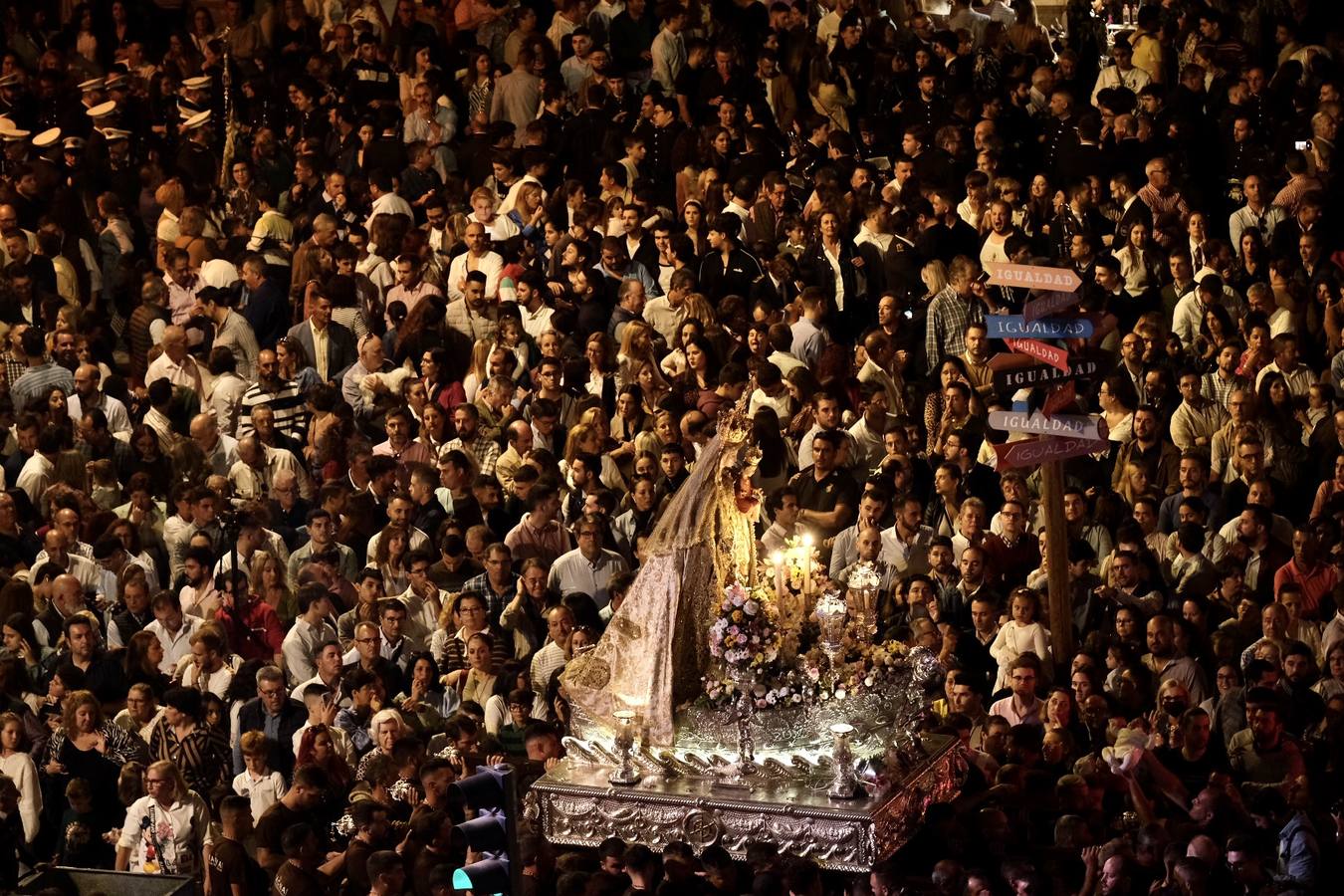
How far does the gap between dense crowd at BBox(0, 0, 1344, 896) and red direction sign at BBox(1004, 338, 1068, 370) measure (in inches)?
6.7

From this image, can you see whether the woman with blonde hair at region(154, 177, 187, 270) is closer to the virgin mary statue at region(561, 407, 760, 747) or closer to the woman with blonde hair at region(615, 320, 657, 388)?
the woman with blonde hair at region(615, 320, 657, 388)

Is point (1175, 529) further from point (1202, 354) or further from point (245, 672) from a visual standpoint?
point (245, 672)

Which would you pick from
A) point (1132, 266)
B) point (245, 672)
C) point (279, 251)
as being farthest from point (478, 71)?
point (245, 672)

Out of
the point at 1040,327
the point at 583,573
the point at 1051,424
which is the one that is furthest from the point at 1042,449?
the point at 583,573

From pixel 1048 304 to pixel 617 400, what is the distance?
4.64 meters

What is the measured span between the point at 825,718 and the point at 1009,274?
9.67 feet

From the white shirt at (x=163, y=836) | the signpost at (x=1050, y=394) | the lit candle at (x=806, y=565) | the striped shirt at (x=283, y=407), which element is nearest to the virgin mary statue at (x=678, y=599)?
the lit candle at (x=806, y=565)

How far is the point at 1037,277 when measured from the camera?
1764cm

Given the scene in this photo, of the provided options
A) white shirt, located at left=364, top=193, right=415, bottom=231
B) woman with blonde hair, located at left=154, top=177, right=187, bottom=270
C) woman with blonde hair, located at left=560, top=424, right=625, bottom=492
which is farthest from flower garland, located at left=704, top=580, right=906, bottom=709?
woman with blonde hair, located at left=154, top=177, right=187, bottom=270

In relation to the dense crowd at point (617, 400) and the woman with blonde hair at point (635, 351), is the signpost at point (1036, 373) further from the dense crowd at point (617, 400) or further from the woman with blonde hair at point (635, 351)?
the woman with blonde hair at point (635, 351)

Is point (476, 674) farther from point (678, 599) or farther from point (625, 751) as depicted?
point (678, 599)

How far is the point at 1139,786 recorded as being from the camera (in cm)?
1666

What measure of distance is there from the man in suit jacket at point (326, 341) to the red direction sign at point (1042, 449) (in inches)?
276

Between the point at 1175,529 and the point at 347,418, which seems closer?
the point at 1175,529
